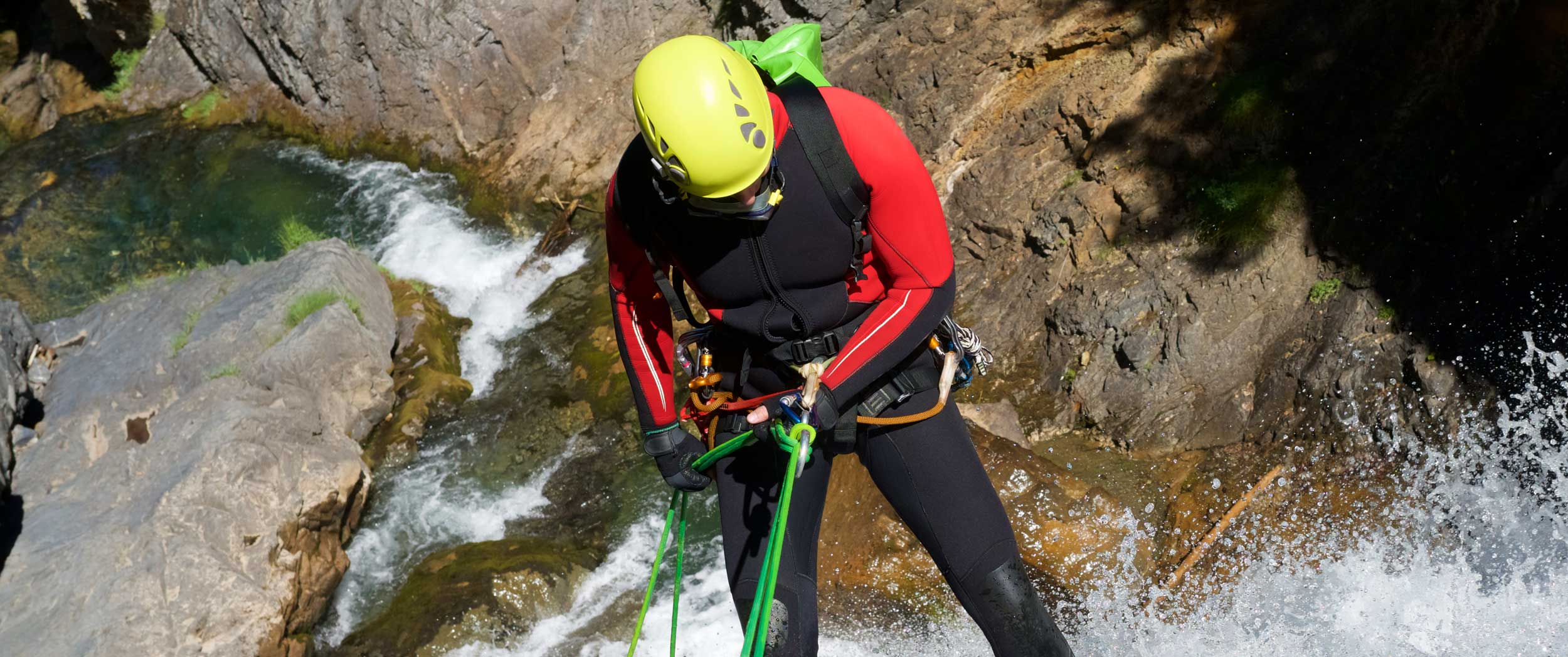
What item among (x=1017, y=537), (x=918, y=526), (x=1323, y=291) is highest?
(x=918, y=526)

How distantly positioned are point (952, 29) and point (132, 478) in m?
6.09

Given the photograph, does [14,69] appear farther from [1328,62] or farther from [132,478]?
[1328,62]

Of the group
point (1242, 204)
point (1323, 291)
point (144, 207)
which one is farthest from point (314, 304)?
point (1323, 291)

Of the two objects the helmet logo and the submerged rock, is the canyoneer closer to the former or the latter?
the helmet logo

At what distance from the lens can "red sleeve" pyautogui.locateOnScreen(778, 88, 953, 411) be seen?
2936mm

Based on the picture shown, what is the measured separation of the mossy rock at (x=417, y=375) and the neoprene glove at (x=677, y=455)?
406cm

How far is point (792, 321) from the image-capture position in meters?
3.12

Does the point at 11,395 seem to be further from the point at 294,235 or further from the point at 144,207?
the point at 144,207

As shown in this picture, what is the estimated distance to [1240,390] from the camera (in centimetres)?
534

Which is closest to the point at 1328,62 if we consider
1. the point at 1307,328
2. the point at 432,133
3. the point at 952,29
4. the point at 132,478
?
the point at 1307,328

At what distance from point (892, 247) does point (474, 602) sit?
3532 millimetres

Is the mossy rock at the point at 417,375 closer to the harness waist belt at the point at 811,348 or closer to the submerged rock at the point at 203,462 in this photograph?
the submerged rock at the point at 203,462

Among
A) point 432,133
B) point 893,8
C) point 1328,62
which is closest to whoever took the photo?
point 1328,62

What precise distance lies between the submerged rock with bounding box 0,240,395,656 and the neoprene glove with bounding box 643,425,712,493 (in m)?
3.29
